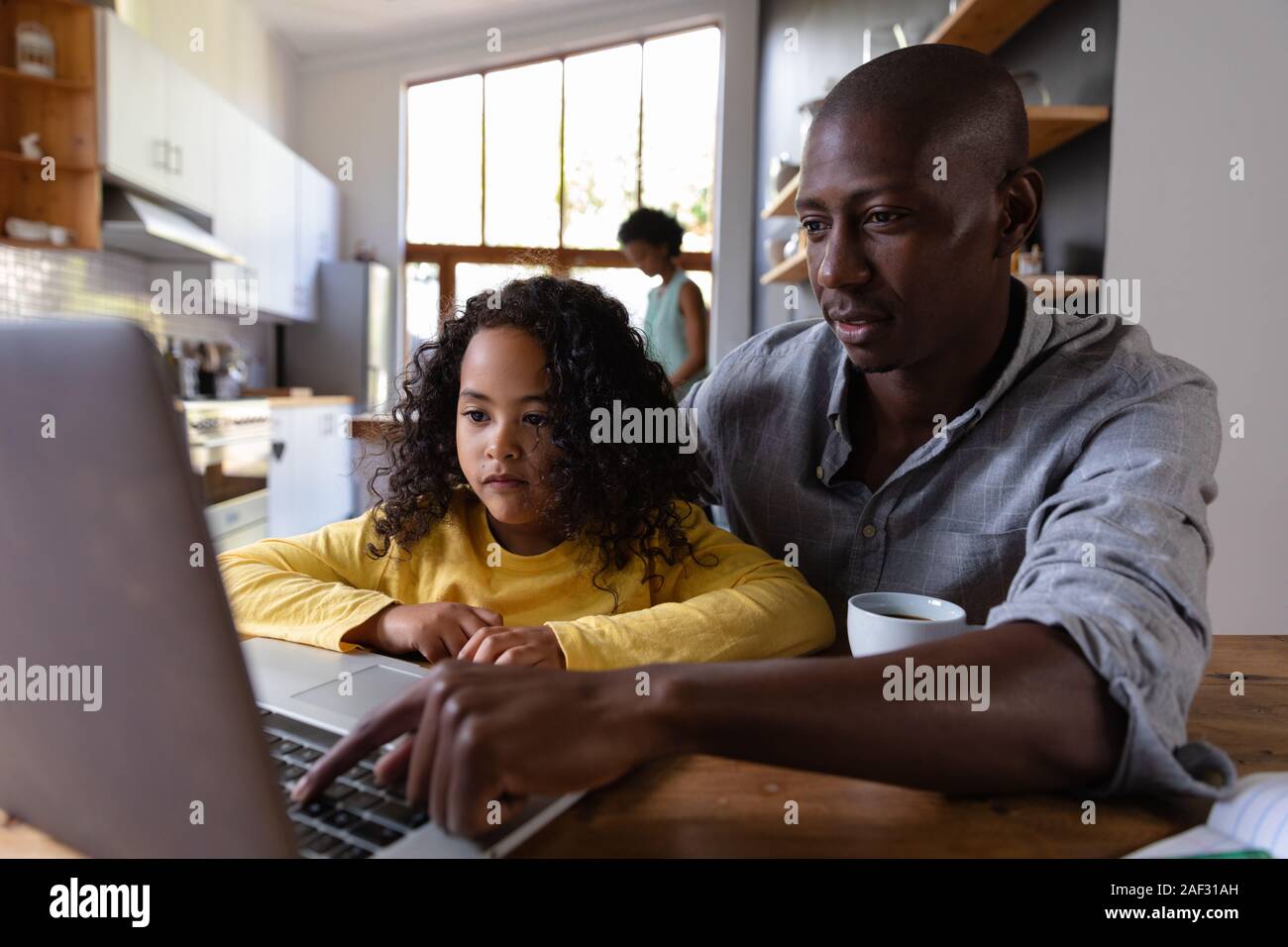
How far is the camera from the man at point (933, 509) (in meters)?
0.54

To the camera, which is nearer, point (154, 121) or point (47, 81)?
point (47, 81)

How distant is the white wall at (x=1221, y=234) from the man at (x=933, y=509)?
960 mm

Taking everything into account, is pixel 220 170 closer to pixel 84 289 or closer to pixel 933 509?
pixel 84 289

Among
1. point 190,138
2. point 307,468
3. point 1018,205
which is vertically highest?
point 190,138

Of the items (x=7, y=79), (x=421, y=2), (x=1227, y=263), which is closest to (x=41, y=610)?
(x=1227, y=263)

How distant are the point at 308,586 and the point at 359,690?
0.81 ft

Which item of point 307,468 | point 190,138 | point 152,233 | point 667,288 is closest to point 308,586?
point 152,233

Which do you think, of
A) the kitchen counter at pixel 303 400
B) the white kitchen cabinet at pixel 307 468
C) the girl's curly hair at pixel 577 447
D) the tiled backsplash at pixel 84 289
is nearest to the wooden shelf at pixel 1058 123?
the girl's curly hair at pixel 577 447

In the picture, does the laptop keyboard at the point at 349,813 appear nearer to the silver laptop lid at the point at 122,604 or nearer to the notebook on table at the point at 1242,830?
the silver laptop lid at the point at 122,604

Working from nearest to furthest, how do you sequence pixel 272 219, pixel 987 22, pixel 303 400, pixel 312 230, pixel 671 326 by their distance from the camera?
pixel 987 22 → pixel 671 326 → pixel 303 400 → pixel 272 219 → pixel 312 230

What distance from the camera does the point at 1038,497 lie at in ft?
3.47

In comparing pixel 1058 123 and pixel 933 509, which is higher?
pixel 1058 123

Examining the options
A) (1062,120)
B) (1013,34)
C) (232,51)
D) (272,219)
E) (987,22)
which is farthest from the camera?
(232,51)

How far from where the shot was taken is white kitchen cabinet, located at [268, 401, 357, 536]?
15.6ft
